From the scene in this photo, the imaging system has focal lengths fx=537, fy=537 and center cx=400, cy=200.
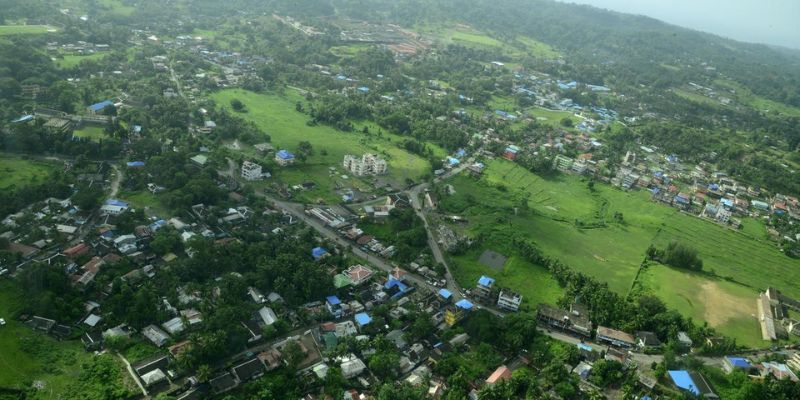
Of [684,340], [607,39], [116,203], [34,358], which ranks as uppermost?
[607,39]

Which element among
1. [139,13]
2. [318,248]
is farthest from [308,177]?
[139,13]

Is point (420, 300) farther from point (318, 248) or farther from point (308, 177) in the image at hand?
point (308, 177)

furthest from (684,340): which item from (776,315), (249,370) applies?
(249,370)

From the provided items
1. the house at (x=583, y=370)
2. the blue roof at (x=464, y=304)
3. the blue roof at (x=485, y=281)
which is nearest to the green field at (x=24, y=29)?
the blue roof at (x=485, y=281)

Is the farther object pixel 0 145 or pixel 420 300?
pixel 0 145

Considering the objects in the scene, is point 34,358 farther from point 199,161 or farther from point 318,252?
point 199,161

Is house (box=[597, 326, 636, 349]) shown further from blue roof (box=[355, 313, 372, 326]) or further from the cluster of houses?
blue roof (box=[355, 313, 372, 326])

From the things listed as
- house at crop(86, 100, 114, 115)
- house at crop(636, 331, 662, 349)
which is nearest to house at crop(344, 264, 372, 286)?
house at crop(636, 331, 662, 349)
